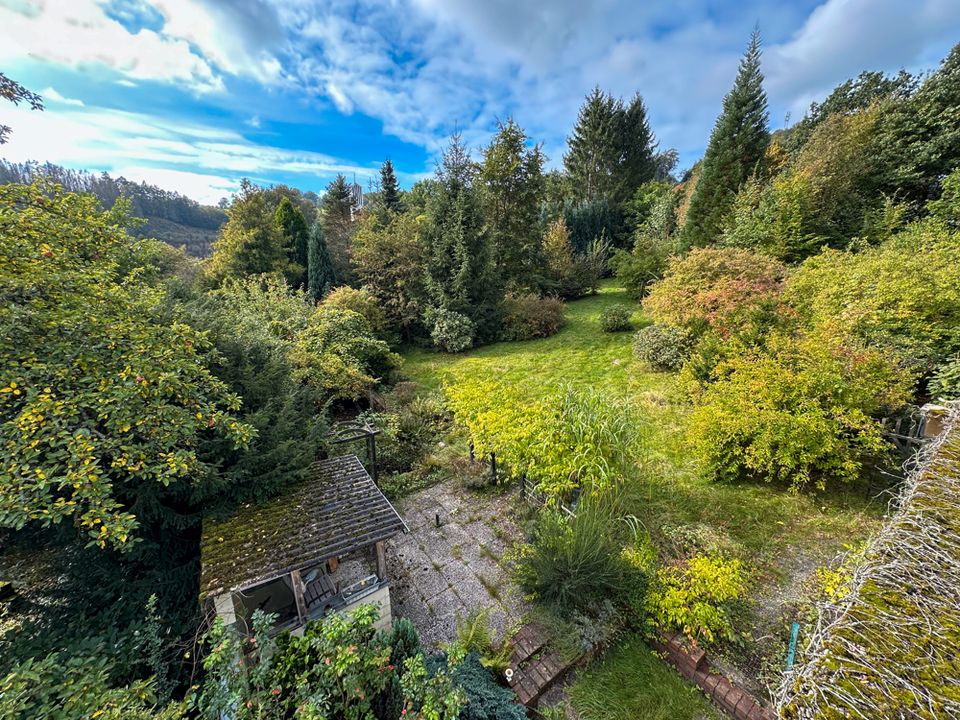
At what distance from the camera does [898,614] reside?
5.95ft

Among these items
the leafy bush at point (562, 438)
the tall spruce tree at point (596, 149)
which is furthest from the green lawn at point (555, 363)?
the tall spruce tree at point (596, 149)

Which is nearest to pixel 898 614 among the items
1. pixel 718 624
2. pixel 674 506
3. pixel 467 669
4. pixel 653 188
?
pixel 718 624

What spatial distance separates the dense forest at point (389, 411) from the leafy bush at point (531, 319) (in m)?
1.90

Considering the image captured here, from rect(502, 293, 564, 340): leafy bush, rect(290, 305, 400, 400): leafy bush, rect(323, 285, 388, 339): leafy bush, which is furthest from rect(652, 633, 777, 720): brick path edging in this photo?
rect(323, 285, 388, 339): leafy bush

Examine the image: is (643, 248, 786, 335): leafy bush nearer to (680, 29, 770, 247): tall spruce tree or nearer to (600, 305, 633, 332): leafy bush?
(600, 305, 633, 332): leafy bush

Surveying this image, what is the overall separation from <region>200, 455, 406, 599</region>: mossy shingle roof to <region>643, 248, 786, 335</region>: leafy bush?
8.80 metres

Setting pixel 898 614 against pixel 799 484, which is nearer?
pixel 898 614

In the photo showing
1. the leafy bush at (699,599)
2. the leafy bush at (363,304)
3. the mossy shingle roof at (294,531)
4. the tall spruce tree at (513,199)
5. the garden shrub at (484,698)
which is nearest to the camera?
the garden shrub at (484,698)

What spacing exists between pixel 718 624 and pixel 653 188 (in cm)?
3042

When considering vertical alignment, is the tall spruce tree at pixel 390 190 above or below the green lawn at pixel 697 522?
above

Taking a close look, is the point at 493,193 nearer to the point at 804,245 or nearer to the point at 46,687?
the point at 804,245

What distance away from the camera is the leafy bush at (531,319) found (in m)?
15.9

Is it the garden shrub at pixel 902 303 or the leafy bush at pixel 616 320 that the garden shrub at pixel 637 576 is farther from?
the leafy bush at pixel 616 320

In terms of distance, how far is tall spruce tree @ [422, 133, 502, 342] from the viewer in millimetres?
15258
